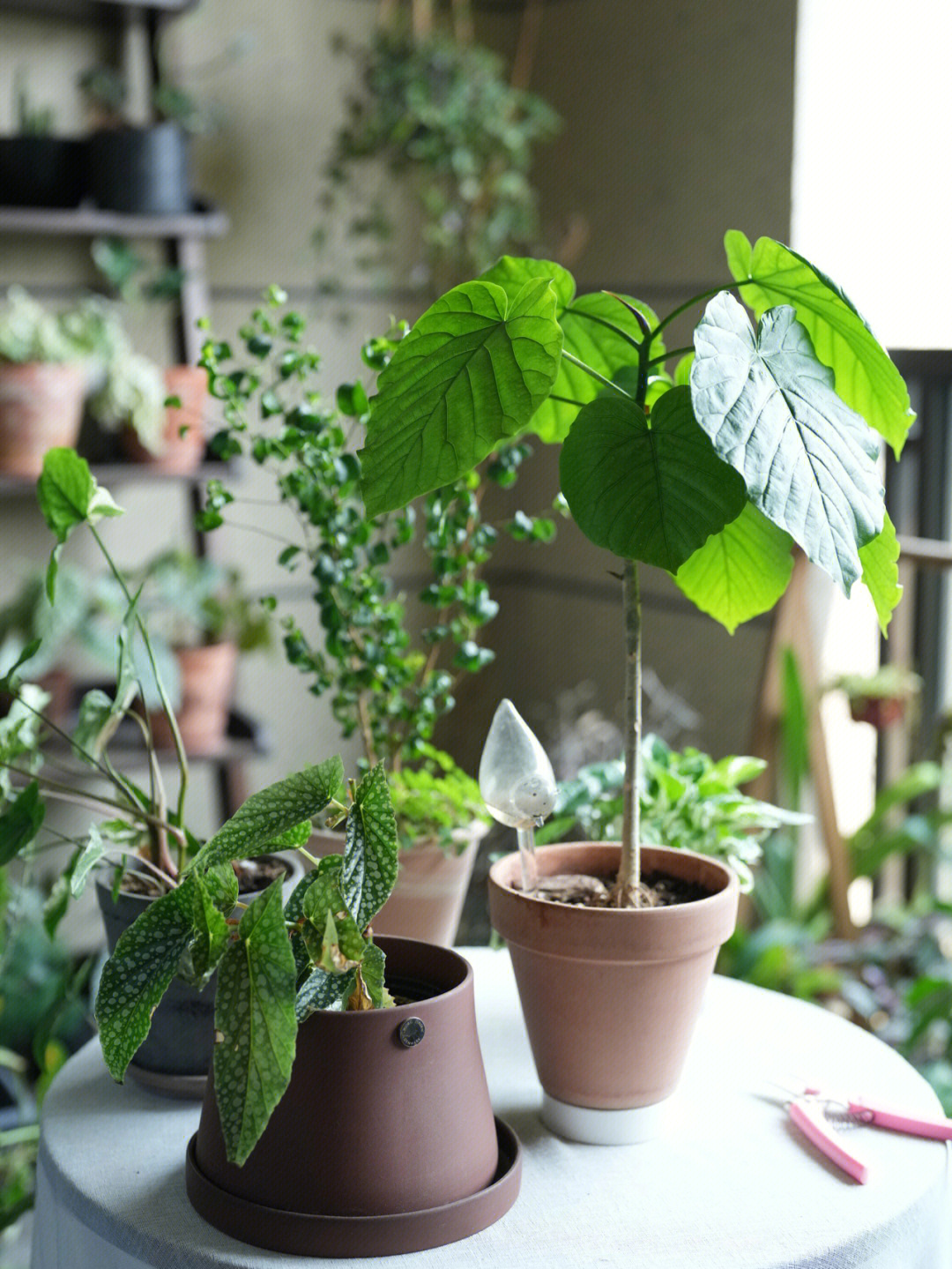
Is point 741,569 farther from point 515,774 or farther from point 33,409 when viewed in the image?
point 33,409

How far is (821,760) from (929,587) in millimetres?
476

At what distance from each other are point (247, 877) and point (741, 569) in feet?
1.46

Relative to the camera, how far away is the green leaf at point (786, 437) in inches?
29.2

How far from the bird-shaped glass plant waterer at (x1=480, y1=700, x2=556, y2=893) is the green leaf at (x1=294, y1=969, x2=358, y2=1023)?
0.18m

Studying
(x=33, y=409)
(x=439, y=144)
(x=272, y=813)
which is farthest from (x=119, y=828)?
(x=439, y=144)

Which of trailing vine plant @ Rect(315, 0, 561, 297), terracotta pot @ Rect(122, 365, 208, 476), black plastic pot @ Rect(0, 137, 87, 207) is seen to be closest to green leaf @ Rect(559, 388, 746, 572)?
terracotta pot @ Rect(122, 365, 208, 476)

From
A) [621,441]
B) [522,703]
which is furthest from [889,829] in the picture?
[621,441]

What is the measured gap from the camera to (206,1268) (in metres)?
0.78

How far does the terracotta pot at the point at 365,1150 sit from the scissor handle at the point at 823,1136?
9.4 inches

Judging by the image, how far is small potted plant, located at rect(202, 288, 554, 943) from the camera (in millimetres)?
1100

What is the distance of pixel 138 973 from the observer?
0.78 meters

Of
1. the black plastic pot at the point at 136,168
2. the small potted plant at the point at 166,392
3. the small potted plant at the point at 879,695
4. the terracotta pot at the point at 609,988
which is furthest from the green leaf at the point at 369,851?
the black plastic pot at the point at 136,168

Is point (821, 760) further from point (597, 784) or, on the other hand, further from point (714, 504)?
point (714, 504)

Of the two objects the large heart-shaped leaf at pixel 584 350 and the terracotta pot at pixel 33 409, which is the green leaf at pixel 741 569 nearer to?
the large heart-shaped leaf at pixel 584 350
